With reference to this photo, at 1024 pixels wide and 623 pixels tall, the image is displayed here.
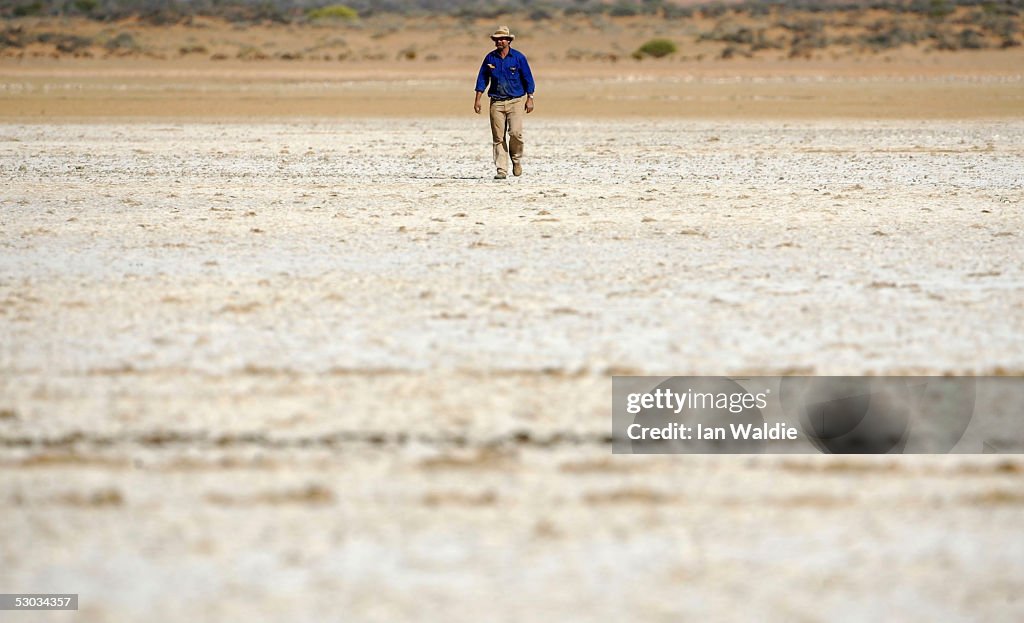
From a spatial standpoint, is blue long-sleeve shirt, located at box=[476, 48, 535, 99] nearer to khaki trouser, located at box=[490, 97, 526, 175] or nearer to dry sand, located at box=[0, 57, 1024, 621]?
khaki trouser, located at box=[490, 97, 526, 175]

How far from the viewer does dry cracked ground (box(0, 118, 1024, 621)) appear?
388 centimetres

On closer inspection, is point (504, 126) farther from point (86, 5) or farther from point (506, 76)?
point (86, 5)

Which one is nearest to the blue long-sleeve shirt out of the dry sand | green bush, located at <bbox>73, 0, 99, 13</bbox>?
the dry sand

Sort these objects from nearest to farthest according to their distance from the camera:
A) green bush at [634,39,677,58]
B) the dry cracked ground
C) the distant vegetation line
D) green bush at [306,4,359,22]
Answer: the dry cracked ground
green bush at [634,39,677,58]
the distant vegetation line
green bush at [306,4,359,22]

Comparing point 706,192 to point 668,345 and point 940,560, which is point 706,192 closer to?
point 668,345

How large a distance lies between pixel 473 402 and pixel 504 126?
356 inches

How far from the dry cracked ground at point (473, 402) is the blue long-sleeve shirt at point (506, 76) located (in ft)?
6.65

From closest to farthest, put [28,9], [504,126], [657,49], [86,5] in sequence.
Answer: [504,126], [657,49], [28,9], [86,5]

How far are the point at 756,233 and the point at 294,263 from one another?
3308 mm

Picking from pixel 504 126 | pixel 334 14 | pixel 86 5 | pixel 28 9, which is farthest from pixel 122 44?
pixel 504 126

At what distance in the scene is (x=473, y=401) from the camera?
5.52m

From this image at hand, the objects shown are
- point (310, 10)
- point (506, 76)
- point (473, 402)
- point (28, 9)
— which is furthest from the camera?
point (310, 10)

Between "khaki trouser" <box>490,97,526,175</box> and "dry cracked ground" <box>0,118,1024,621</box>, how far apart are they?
6.45 ft

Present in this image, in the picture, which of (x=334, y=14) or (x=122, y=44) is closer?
(x=122, y=44)
